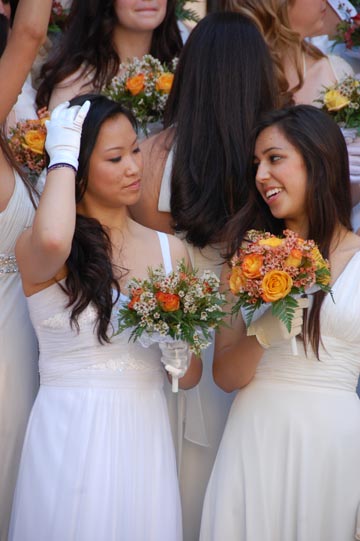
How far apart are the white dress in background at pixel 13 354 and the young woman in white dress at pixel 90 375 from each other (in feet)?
1.25

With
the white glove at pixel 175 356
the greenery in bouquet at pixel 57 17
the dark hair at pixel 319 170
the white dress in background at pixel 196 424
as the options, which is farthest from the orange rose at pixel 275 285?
the greenery in bouquet at pixel 57 17

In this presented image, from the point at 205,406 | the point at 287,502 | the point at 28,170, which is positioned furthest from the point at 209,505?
the point at 28,170

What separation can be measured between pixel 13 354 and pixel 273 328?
4.68ft

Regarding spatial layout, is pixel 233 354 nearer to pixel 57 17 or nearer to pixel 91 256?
pixel 91 256

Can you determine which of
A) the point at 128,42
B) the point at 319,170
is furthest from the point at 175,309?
the point at 128,42

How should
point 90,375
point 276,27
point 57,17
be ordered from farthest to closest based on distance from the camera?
1. point 57,17
2. point 276,27
3. point 90,375

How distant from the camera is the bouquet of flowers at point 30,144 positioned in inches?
226

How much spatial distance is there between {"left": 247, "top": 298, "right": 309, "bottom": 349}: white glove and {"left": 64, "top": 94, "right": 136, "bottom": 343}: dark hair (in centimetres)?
66

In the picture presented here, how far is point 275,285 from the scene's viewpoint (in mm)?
4367

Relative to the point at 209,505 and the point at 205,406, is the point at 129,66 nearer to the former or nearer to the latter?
the point at 205,406

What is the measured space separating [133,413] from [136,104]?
6.43ft

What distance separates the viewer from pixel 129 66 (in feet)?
20.7

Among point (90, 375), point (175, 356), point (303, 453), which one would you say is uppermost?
point (175, 356)

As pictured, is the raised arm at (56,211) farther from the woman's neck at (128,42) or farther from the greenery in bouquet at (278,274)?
the woman's neck at (128,42)
